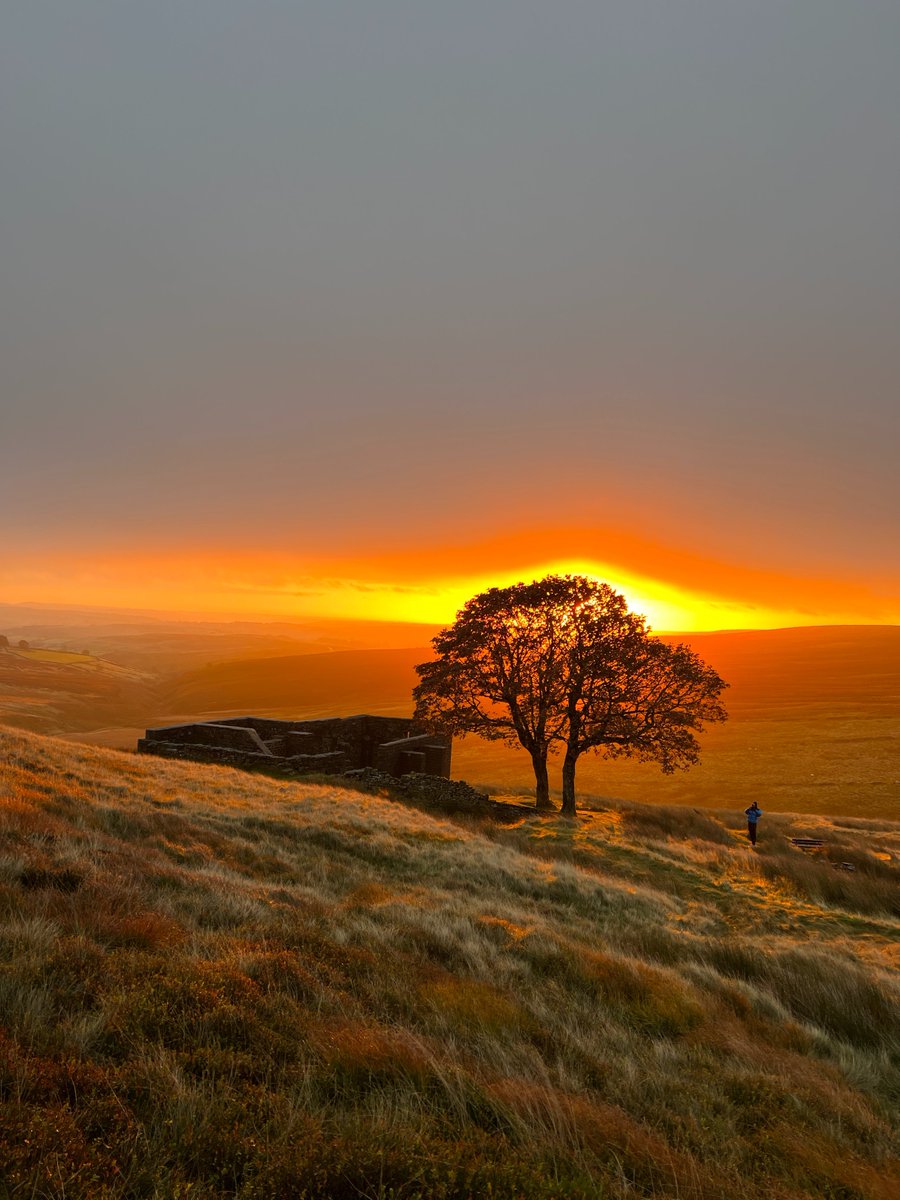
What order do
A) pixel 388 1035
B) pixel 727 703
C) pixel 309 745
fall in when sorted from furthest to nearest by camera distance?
pixel 727 703, pixel 309 745, pixel 388 1035

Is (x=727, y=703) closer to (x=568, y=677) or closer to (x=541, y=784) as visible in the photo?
(x=541, y=784)

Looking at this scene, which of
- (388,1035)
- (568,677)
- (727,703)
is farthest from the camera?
(727,703)

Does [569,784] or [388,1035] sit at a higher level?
[388,1035]

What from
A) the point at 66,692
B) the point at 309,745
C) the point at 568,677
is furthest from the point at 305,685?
the point at 568,677

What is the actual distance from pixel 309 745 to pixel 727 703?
77.4m

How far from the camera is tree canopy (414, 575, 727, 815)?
2661cm

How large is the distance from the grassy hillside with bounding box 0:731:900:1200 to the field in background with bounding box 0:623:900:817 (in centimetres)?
2592

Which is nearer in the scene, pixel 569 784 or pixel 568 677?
pixel 569 784

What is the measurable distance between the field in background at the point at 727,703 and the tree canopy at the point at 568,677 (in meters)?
7.91

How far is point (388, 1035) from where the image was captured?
4.39 metres

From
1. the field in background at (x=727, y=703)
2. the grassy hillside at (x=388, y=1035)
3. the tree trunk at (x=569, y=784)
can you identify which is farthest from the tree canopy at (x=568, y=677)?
the grassy hillside at (x=388, y=1035)

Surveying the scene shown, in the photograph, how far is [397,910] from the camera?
8.00m

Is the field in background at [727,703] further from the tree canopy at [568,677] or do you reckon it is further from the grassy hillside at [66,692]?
the tree canopy at [568,677]

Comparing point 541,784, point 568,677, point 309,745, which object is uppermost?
point 568,677
